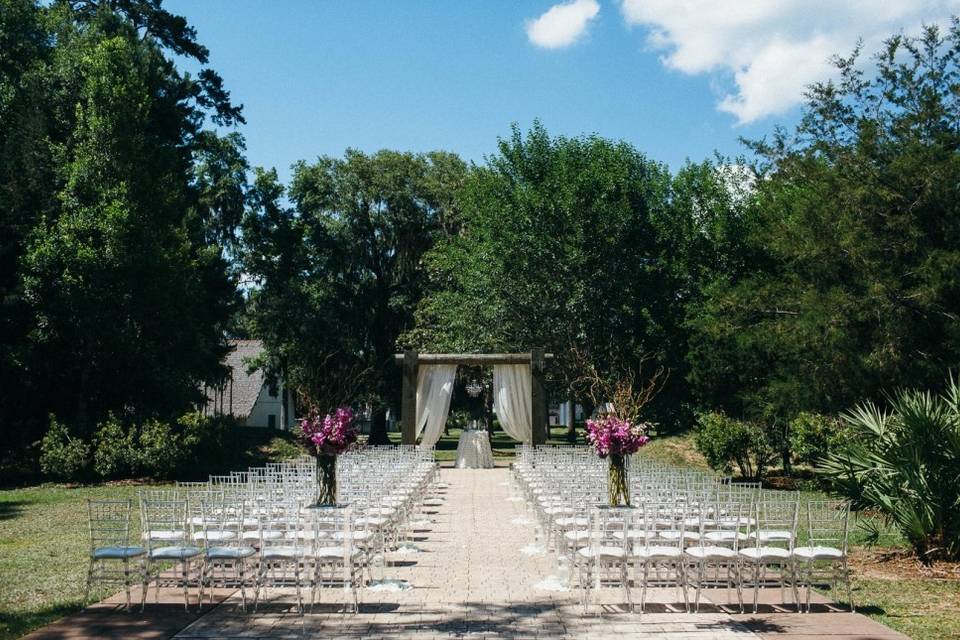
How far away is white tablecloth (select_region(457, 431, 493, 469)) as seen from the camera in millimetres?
27375

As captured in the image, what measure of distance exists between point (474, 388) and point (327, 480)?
3195 cm

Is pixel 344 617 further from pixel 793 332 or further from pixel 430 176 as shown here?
pixel 430 176

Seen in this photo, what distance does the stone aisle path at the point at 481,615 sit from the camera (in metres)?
7.62

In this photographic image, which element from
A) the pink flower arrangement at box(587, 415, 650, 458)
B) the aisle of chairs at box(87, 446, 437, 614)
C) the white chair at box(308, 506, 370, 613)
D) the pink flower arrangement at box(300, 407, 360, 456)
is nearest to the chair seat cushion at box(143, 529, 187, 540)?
the aisle of chairs at box(87, 446, 437, 614)

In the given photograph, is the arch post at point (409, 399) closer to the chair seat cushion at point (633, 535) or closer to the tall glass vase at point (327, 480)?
the tall glass vase at point (327, 480)

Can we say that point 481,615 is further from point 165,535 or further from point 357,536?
point 165,535

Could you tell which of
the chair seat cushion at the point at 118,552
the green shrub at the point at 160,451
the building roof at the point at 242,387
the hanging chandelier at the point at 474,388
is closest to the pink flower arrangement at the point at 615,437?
the chair seat cushion at the point at 118,552

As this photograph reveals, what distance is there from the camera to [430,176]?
40.0m

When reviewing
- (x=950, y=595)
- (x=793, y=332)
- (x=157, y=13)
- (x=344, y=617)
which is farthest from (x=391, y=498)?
(x=157, y=13)

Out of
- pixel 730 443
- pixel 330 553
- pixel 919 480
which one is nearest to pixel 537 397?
pixel 730 443

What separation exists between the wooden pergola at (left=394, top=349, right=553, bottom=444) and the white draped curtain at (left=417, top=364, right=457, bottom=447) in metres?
0.21

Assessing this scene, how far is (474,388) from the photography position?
44594 mm

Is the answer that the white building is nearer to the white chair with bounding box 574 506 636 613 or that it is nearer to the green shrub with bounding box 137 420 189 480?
the green shrub with bounding box 137 420 189 480

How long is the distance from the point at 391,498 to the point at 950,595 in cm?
713
